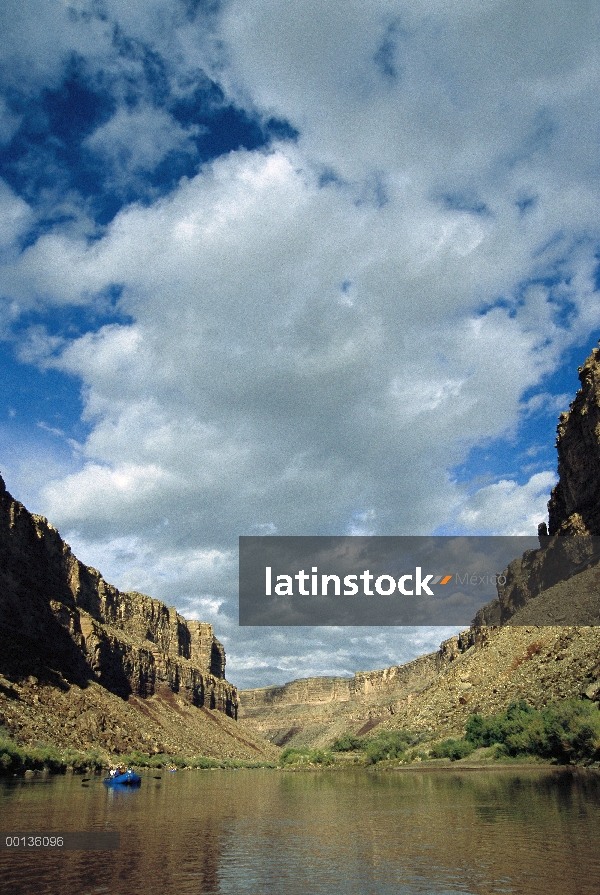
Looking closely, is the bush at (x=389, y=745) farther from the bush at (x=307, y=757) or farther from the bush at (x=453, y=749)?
the bush at (x=307, y=757)

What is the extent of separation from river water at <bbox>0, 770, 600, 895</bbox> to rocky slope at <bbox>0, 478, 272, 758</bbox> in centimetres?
4136

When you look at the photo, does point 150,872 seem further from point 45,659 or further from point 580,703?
point 45,659

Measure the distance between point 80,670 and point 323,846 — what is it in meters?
94.0

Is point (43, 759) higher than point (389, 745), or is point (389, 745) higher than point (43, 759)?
point (43, 759)

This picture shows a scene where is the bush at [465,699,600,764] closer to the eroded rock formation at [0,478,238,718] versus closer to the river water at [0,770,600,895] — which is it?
the river water at [0,770,600,895]

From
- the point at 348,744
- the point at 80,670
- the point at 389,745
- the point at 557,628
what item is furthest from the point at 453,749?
the point at 80,670

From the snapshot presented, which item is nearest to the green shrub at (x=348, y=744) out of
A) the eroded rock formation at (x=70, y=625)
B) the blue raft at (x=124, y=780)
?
the eroded rock formation at (x=70, y=625)

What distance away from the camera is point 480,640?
90062mm

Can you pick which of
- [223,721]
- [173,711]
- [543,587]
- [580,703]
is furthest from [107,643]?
[580,703]

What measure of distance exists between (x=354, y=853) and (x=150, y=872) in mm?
5509

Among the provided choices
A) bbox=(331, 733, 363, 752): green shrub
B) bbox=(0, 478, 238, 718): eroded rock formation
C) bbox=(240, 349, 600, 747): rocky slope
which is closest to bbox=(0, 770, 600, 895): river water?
bbox=(240, 349, 600, 747): rocky slope

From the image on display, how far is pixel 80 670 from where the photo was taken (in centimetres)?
10212

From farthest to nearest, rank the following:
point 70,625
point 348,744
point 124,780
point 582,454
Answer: point 70,625
point 348,744
point 582,454
point 124,780

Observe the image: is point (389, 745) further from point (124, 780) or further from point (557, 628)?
point (124, 780)
